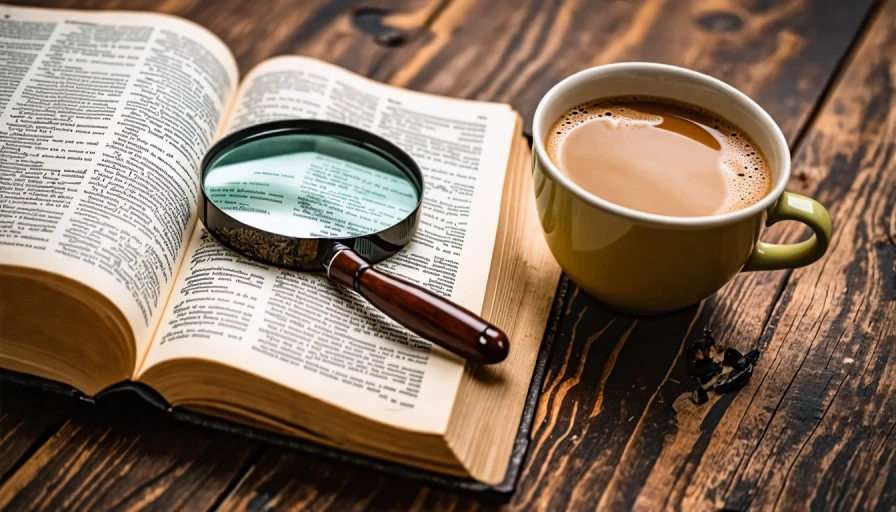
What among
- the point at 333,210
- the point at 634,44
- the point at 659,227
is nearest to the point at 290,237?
the point at 333,210

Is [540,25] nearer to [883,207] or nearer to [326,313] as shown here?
[883,207]

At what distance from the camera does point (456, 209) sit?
1026 millimetres

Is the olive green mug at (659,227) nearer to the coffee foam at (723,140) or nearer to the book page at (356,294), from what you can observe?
the coffee foam at (723,140)

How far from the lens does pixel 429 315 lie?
83 cm

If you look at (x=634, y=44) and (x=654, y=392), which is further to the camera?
(x=634, y=44)

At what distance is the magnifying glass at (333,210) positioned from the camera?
33.1 inches

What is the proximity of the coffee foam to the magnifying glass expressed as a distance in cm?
18

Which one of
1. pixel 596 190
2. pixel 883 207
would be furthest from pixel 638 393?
pixel 883 207

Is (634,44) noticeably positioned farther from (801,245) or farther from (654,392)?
(654,392)

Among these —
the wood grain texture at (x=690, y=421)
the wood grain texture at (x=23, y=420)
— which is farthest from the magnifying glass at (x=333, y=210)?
the wood grain texture at (x=23, y=420)

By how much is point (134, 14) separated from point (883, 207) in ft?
3.50

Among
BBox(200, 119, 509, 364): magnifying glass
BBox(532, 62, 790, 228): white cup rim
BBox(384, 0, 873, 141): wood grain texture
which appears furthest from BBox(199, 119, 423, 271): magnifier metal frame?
BBox(384, 0, 873, 141): wood grain texture

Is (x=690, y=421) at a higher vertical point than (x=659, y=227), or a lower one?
lower

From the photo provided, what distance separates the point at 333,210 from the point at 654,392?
0.41 m
